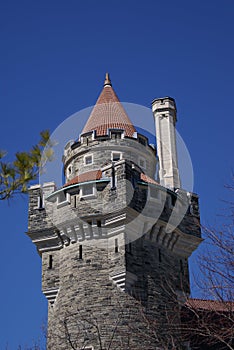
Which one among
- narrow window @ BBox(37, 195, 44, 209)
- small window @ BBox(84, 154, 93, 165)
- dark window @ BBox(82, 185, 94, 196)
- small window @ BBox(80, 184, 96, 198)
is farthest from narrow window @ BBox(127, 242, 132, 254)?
small window @ BBox(84, 154, 93, 165)

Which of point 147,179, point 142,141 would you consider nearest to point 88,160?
point 142,141

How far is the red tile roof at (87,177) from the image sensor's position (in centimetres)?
2274

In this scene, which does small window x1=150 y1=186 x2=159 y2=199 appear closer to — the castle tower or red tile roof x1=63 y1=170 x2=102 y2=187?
red tile roof x1=63 y1=170 x2=102 y2=187

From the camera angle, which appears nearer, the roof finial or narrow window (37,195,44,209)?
narrow window (37,195,44,209)

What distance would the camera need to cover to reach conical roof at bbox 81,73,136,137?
25419 mm

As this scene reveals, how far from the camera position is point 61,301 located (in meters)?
21.2

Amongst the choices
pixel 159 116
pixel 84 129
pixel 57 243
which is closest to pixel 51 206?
pixel 57 243

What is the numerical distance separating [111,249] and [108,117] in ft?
21.8

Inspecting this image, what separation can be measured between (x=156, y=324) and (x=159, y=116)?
31.3 feet

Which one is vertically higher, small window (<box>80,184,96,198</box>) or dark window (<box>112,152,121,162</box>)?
dark window (<box>112,152,121,162</box>)

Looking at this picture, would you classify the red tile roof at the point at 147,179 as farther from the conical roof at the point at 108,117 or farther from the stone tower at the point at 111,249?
the conical roof at the point at 108,117

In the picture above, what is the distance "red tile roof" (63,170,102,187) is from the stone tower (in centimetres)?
5

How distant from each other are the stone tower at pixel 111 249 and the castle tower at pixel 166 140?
135cm

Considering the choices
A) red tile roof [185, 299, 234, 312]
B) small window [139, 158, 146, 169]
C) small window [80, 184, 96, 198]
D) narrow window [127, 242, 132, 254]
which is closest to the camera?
red tile roof [185, 299, 234, 312]
